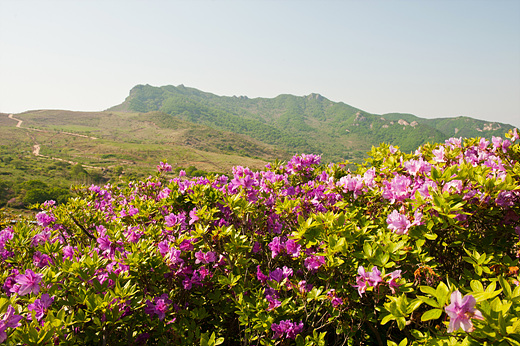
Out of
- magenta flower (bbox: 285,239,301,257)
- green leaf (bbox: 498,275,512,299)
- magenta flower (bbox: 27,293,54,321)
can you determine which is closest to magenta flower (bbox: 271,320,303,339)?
magenta flower (bbox: 285,239,301,257)

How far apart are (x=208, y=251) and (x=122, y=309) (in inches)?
36.3

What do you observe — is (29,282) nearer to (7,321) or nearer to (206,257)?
(7,321)

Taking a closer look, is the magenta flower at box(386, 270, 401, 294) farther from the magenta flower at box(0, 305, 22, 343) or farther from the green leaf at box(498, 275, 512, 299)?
the magenta flower at box(0, 305, 22, 343)

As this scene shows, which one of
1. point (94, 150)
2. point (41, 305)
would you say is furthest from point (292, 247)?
point (94, 150)

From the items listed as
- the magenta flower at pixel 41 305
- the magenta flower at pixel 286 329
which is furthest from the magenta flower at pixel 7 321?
the magenta flower at pixel 286 329

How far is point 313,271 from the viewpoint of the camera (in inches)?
104

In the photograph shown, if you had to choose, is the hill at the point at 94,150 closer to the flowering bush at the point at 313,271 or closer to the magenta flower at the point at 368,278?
the flowering bush at the point at 313,271

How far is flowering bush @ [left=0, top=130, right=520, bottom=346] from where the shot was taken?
Result: 65.5 inches

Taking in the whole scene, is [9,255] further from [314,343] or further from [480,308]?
[480,308]

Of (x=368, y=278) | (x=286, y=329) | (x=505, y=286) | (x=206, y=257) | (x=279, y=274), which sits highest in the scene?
(x=505, y=286)

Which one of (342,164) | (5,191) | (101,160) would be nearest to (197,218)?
(342,164)

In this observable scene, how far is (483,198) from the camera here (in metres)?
2.08

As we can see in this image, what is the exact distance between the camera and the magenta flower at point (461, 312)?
1.28 meters

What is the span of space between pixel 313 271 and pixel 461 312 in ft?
4.74
